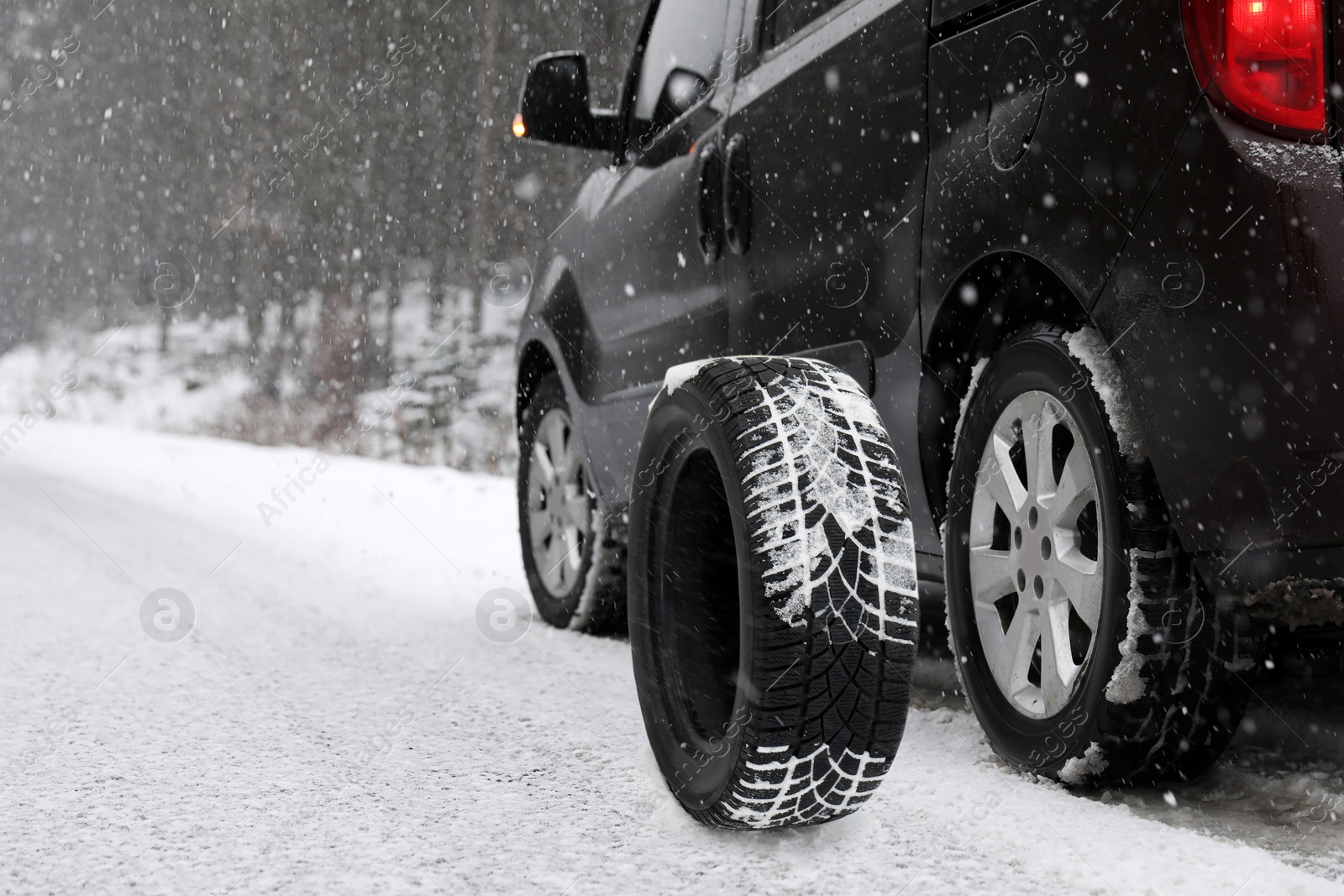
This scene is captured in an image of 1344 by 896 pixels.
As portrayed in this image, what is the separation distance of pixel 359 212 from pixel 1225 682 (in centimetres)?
2933

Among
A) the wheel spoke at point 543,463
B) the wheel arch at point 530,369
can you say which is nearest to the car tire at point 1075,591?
the wheel spoke at point 543,463

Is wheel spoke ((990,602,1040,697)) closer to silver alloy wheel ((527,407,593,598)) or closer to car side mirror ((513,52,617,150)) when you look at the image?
silver alloy wheel ((527,407,593,598))

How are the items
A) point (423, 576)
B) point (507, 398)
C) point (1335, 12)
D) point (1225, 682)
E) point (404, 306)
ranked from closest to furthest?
point (1335, 12), point (1225, 682), point (423, 576), point (507, 398), point (404, 306)

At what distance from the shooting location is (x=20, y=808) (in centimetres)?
233

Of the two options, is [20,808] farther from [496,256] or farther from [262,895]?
[496,256]

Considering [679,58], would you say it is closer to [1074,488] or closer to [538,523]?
[538,523]

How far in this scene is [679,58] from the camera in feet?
13.3

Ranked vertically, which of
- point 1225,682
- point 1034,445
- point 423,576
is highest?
point 1034,445

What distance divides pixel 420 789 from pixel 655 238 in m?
1.88

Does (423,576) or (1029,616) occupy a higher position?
(1029,616)

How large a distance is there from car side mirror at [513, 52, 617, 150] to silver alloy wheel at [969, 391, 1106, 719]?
89.0 inches

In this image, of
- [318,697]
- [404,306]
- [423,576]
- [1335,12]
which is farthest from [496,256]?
[1335,12]

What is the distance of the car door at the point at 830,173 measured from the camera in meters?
2.60

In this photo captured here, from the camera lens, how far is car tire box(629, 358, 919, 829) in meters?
1.91
